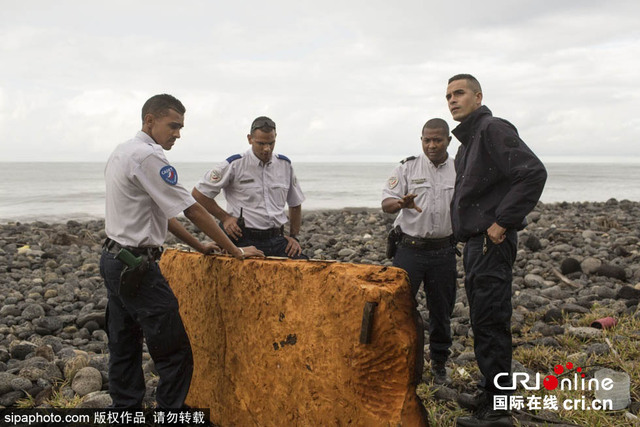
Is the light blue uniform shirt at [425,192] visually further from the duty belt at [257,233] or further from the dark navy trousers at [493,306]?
the duty belt at [257,233]

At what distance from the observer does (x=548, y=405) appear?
3.53m

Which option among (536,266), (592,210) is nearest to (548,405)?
(536,266)

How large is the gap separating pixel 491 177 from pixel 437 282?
3.96ft

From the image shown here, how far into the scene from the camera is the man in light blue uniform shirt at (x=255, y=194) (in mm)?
4730

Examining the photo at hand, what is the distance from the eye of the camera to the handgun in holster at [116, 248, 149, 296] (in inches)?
122

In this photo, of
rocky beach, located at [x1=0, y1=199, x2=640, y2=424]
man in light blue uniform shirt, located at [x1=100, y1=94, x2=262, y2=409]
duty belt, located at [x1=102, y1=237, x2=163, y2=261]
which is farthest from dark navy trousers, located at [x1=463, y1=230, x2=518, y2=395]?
duty belt, located at [x1=102, y1=237, x2=163, y2=261]

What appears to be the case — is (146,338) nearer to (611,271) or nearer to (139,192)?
(139,192)

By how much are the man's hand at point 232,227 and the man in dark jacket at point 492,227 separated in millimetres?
2008

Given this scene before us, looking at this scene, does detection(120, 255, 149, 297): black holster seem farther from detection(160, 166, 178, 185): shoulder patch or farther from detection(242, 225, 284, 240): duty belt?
detection(242, 225, 284, 240): duty belt

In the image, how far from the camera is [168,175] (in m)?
3.17

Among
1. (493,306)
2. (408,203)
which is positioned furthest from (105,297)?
(493,306)

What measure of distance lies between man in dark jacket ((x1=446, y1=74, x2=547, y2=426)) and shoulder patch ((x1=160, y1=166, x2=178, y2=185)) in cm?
178

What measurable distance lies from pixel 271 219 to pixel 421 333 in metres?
2.33

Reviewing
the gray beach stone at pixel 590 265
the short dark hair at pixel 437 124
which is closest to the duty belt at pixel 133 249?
the short dark hair at pixel 437 124
